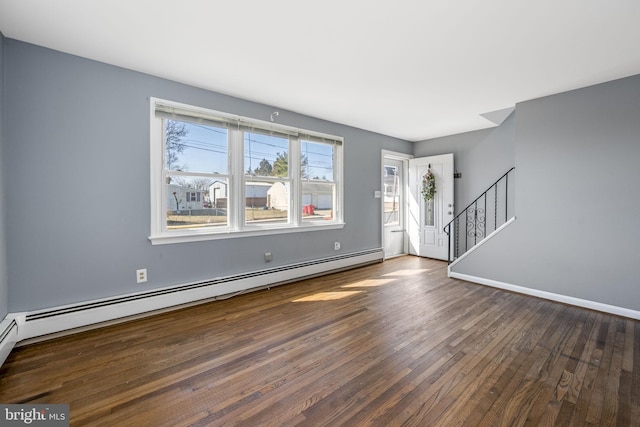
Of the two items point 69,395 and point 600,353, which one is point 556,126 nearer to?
point 600,353

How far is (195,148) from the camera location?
3246 mm

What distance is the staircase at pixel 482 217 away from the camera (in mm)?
4602

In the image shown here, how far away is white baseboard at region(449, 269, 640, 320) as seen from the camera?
9.60ft

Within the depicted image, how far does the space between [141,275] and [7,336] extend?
3.17 feet

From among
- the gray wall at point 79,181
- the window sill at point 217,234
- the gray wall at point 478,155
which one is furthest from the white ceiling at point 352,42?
the window sill at point 217,234

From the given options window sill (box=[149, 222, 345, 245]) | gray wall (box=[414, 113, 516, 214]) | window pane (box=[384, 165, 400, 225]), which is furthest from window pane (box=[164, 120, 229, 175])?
gray wall (box=[414, 113, 516, 214])

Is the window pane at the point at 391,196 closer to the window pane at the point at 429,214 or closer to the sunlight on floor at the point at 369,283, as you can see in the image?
the window pane at the point at 429,214

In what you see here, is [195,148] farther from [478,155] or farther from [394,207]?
[478,155]

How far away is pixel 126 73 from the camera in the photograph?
9.05 ft

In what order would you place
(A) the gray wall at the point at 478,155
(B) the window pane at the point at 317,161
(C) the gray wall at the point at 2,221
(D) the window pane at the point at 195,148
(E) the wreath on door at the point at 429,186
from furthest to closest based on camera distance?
1. (E) the wreath on door at the point at 429,186
2. (A) the gray wall at the point at 478,155
3. (B) the window pane at the point at 317,161
4. (D) the window pane at the point at 195,148
5. (C) the gray wall at the point at 2,221

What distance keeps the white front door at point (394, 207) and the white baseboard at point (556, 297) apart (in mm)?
1714

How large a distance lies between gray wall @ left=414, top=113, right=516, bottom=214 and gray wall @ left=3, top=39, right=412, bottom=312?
14.4 feet

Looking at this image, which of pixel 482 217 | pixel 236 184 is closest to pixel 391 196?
pixel 482 217

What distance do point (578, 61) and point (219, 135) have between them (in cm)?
375
